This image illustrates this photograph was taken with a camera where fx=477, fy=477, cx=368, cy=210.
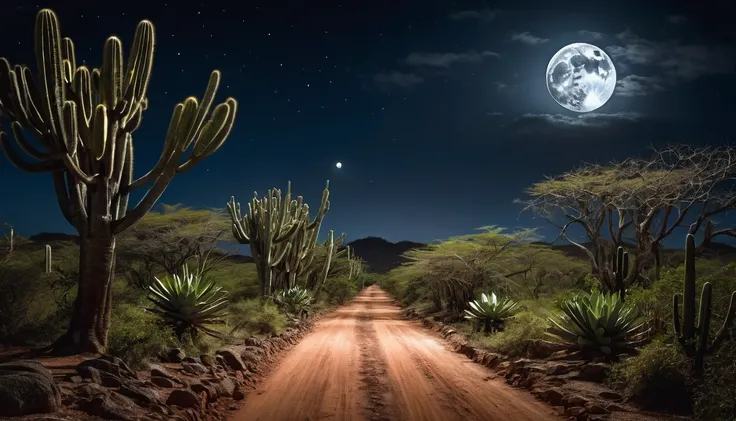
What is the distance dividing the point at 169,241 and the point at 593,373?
22.3 meters

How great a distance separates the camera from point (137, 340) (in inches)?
328

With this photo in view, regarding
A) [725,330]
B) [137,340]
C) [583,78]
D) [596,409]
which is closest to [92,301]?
[137,340]

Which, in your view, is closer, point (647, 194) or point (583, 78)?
point (647, 194)

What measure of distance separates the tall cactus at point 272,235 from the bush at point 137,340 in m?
10.1

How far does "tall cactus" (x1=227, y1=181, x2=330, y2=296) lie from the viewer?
64.4 ft

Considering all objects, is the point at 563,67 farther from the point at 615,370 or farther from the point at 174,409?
the point at 174,409

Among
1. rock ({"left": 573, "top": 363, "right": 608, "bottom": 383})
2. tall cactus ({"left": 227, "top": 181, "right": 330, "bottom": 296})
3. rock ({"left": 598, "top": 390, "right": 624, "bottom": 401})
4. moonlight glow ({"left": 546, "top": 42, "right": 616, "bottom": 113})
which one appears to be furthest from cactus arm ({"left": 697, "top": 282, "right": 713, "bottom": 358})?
moonlight glow ({"left": 546, "top": 42, "right": 616, "bottom": 113})

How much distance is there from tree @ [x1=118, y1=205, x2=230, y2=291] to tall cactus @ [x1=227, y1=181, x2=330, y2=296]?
4.51 metres

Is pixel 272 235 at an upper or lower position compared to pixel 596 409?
upper

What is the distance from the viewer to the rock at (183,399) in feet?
20.8

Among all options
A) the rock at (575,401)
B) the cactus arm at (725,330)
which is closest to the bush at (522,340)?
the rock at (575,401)

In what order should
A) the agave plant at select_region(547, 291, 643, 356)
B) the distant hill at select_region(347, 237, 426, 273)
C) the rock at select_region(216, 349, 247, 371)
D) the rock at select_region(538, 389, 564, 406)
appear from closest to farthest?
1. the rock at select_region(538, 389, 564, 406)
2. the rock at select_region(216, 349, 247, 371)
3. the agave plant at select_region(547, 291, 643, 356)
4. the distant hill at select_region(347, 237, 426, 273)

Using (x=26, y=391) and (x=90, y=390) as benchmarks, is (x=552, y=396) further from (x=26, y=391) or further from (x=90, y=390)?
(x=26, y=391)

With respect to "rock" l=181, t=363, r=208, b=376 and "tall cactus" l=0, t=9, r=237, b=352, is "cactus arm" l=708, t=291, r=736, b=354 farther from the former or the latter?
"tall cactus" l=0, t=9, r=237, b=352
